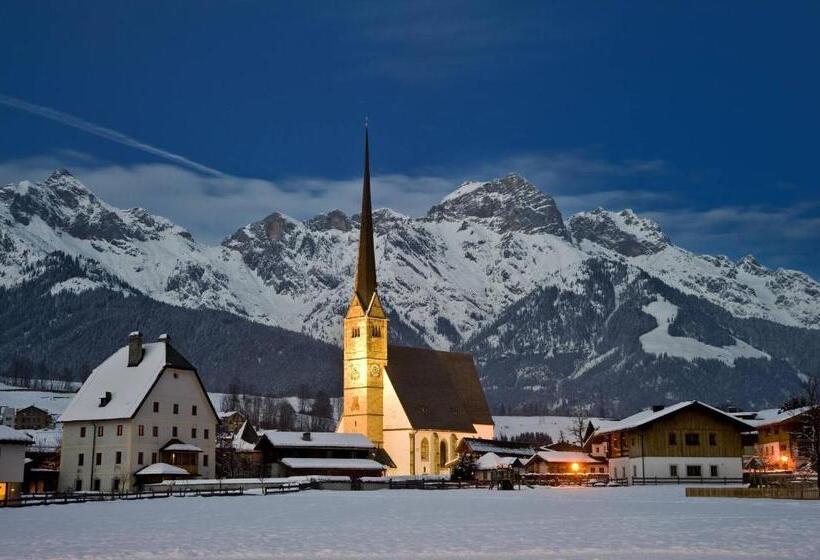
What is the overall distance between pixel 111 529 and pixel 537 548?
Answer: 19.1 meters

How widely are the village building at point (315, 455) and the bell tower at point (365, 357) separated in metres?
12.3

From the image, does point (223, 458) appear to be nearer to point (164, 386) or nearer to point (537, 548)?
point (164, 386)

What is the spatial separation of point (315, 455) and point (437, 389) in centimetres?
2711

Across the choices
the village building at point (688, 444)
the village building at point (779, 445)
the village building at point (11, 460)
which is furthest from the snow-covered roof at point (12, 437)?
the village building at point (779, 445)

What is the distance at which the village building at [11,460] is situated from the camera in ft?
280

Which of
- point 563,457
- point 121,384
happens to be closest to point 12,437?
point 121,384

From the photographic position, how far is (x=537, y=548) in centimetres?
3947

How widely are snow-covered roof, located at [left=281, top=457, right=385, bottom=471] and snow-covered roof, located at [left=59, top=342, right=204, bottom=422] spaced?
16.3 metres

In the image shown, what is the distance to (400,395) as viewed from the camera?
139 m

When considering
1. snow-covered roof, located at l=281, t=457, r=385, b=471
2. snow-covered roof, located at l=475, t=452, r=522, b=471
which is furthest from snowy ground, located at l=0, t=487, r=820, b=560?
snow-covered roof, located at l=475, t=452, r=522, b=471

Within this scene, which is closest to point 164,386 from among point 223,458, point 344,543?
point 223,458

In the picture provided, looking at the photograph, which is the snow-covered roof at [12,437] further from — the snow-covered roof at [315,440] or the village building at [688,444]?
the village building at [688,444]

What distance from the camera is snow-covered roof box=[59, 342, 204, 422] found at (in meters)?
103

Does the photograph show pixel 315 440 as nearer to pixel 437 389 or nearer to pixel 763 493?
pixel 437 389
